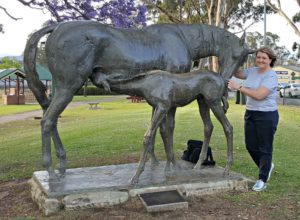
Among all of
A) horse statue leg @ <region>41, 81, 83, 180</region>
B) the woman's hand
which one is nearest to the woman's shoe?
the woman's hand

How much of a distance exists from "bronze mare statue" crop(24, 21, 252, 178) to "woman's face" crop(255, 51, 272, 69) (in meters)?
0.26

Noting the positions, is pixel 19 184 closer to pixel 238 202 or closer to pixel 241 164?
pixel 238 202

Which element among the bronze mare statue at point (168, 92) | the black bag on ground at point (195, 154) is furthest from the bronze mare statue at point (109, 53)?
the black bag on ground at point (195, 154)

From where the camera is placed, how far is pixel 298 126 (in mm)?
15336

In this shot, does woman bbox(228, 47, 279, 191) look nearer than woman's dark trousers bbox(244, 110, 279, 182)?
Yes

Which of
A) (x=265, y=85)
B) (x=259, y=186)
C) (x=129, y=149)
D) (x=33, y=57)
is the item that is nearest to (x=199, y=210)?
(x=259, y=186)

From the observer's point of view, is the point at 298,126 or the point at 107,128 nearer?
the point at 107,128

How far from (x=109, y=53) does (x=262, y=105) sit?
218 centimetres

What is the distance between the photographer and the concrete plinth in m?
5.23

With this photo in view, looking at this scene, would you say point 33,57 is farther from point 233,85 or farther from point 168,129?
point 233,85

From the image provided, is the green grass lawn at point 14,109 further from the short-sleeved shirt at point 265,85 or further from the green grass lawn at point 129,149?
Answer: the short-sleeved shirt at point 265,85

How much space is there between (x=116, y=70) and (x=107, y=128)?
8.78 meters

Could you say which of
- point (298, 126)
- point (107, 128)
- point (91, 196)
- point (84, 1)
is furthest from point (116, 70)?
point (298, 126)

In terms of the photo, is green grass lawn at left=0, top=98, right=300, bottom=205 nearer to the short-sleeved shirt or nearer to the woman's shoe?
the woman's shoe
